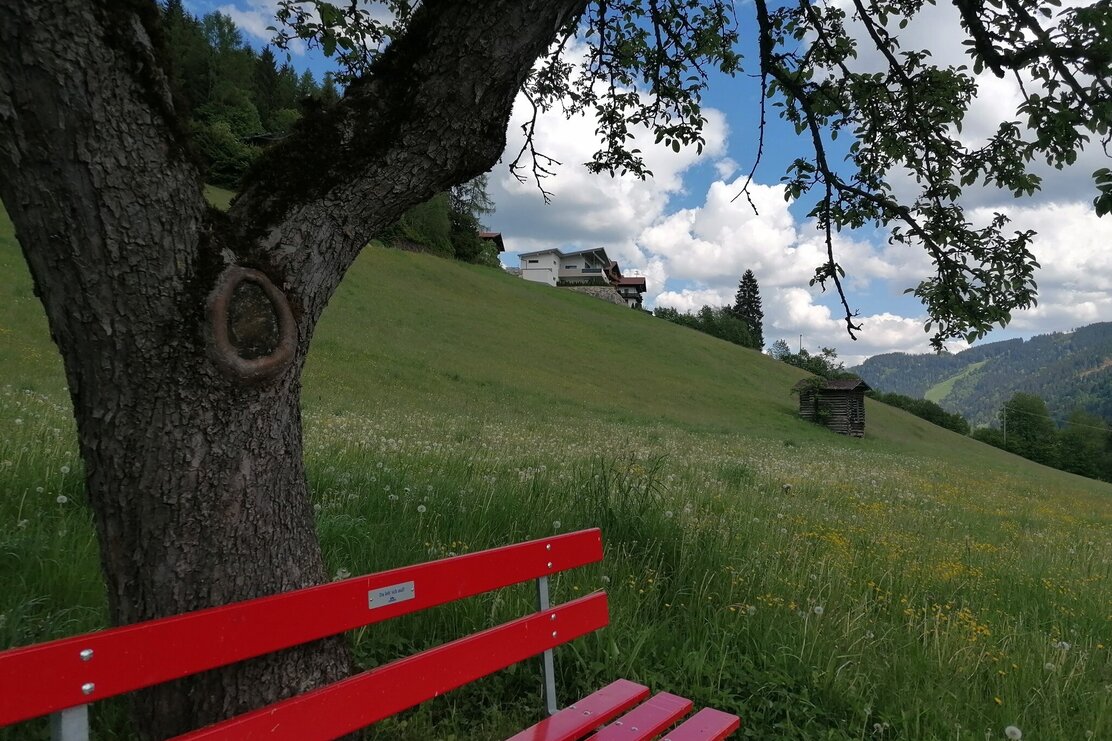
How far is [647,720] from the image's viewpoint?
2980mm

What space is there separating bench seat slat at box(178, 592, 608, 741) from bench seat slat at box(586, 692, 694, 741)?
0.42 m

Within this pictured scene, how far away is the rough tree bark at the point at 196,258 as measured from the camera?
6.86ft

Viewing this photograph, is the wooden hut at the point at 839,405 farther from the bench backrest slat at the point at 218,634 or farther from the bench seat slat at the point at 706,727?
the bench backrest slat at the point at 218,634

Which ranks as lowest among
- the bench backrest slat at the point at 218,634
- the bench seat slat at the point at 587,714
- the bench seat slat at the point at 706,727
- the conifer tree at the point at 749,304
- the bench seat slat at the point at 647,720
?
the bench seat slat at the point at 706,727

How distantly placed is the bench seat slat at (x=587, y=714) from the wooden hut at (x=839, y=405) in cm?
4185

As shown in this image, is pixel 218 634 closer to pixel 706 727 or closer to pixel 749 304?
pixel 706 727

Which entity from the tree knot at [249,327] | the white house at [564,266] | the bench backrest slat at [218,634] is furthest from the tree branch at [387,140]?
the white house at [564,266]

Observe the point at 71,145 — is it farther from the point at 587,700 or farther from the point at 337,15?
the point at 337,15

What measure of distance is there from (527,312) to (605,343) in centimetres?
699

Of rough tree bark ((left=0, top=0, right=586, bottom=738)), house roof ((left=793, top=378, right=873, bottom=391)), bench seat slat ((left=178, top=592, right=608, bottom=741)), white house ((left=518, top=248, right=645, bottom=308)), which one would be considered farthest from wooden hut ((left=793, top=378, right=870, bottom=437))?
white house ((left=518, top=248, right=645, bottom=308))

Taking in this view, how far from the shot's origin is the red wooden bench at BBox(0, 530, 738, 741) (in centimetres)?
162

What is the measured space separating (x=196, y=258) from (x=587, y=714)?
7.70 feet

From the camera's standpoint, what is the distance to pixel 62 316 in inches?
86.2

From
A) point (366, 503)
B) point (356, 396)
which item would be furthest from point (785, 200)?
point (356, 396)
